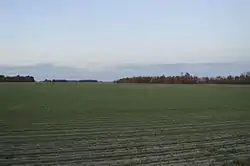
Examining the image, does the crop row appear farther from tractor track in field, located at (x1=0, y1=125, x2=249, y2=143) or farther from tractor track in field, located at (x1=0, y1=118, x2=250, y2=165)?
tractor track in field, located at (x1=0, y1=125, x2=249, y2=143)

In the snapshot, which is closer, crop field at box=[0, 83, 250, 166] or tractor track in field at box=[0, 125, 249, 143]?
crop field at box=[0, 83, 250, 166]

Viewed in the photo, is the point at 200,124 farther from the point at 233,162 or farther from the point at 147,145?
the point at 233,162

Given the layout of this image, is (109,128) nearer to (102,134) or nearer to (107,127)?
(107,127)

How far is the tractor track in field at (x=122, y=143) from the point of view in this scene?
10.5 meters

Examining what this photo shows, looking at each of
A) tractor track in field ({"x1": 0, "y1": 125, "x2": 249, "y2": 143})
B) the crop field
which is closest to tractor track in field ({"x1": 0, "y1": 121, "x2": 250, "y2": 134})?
the crop field

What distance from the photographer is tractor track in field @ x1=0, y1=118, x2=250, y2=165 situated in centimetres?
1051

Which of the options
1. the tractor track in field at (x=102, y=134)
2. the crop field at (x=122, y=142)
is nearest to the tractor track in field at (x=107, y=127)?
the crop field at (x=122, y=142)

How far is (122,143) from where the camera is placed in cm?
1303

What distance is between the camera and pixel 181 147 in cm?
1237

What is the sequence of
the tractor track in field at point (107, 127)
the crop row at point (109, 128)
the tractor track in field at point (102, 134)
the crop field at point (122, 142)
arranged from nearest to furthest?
the crop field at point (122, 142) → the tractor track in field at point (102, 134) → the crop row at point (109, 128) → the tractor track in field at point (107, 127)

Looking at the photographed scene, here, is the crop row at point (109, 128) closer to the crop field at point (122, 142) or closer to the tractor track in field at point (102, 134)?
the crop field at point (122, 142)

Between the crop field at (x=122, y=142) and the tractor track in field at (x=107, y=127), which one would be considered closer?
the crop field at (x=122, y=142)

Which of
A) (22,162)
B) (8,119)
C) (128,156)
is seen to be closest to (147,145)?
(128,156)

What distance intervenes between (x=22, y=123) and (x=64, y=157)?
9.08m
